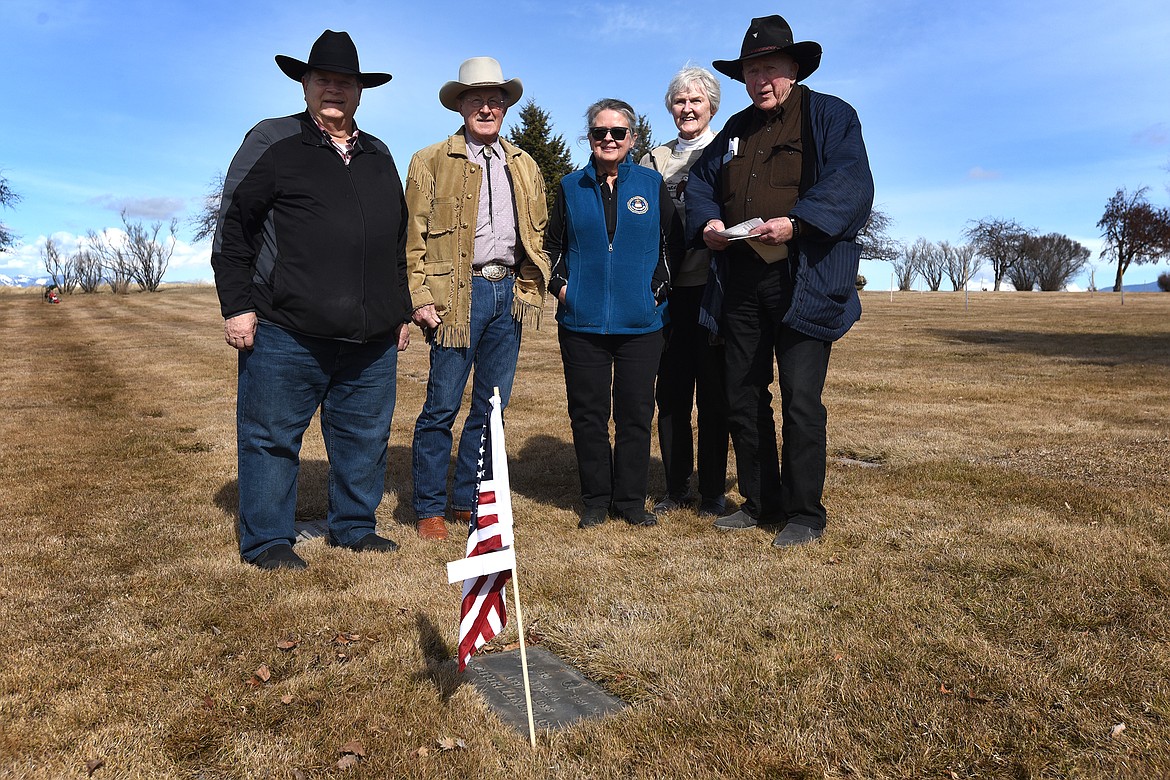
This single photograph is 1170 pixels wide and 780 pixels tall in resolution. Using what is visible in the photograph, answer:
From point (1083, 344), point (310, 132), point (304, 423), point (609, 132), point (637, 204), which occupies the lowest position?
point (1083, 344)

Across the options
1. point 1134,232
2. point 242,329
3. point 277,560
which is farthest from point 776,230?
point 1134,232

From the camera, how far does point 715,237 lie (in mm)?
4199

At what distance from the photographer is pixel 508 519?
2660 mm

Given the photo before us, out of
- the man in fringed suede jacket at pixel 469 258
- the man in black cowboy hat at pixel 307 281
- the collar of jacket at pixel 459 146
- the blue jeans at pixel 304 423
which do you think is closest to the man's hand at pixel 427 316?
the man in fringed suede jacket at pixel 469 258

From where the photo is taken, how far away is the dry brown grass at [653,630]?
2508mm

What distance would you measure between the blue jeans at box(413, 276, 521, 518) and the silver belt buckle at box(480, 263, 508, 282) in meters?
0.03

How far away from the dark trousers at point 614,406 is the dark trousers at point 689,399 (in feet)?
1.14

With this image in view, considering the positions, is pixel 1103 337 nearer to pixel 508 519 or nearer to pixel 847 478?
pixel 847 478

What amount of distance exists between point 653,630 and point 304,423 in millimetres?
2149

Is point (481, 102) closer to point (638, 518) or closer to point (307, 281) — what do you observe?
point (307, 281)

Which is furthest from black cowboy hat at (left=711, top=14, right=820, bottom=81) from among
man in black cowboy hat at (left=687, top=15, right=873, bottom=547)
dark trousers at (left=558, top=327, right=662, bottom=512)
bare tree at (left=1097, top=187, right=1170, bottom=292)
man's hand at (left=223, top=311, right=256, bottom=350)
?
bare tree at (left=1097, top=187, right=1170, bottom=292)

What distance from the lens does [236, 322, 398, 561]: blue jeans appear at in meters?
4.09

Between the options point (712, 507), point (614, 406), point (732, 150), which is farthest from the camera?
point (712, 507)

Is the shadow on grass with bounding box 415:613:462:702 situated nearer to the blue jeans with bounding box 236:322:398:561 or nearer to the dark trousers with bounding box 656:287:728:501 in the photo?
the blue jeans with bounding box 236:322:398:561
